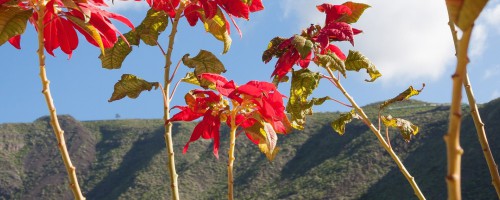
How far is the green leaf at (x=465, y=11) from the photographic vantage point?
1.18ft

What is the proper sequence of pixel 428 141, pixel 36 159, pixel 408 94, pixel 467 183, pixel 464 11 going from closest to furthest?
pixel 464 11 → pixel 408 94 → pixel 467 183 → pixel 428 141 → pixel 36 159

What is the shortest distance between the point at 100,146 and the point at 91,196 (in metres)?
8.11

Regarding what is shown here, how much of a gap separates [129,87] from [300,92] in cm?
37

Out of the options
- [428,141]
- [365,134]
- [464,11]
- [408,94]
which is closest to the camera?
[464,11]

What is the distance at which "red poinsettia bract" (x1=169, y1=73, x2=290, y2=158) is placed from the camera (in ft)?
3.72

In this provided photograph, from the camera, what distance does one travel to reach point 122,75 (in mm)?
1272

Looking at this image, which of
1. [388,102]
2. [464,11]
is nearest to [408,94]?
[388,102]

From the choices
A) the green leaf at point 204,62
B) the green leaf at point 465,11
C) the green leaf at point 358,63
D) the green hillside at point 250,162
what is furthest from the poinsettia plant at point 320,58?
the green hillside at point 250,162

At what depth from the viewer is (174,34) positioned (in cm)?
124

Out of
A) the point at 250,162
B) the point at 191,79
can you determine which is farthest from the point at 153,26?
the point at 250,162

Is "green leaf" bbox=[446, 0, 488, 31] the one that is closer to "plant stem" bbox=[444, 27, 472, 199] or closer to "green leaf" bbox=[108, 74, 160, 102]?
"plant stem" bbox=[444, 27, 472, 199]

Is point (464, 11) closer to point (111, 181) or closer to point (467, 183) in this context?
point (467, 183)

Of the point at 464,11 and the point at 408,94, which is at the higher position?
the point at 408,94

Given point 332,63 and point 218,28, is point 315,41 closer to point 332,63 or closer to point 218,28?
point 332,63
